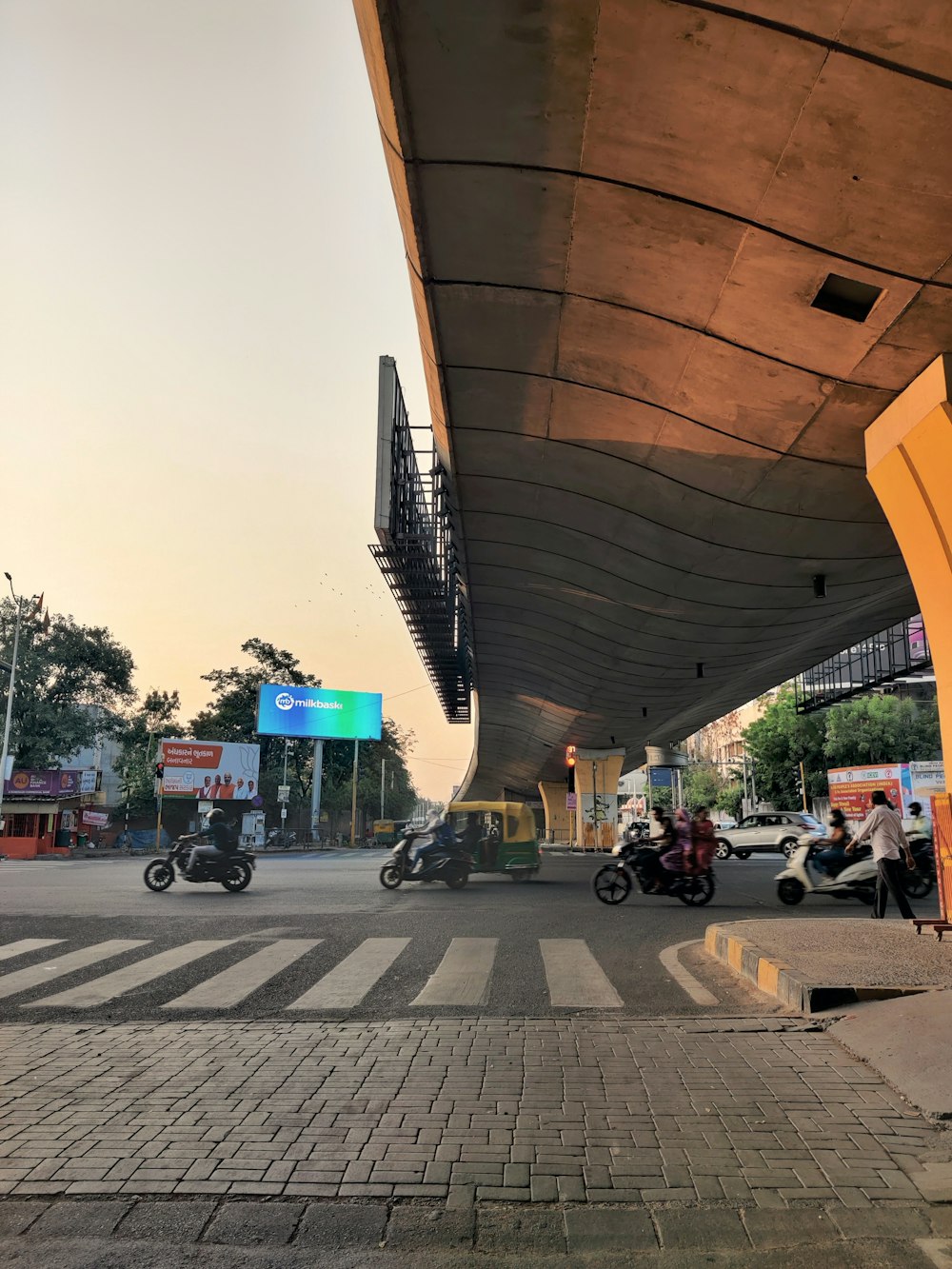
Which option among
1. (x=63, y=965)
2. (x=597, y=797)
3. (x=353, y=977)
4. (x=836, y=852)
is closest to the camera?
(x=353, y=977)

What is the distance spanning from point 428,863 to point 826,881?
7.28 meters

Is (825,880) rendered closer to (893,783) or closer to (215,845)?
(215,845)

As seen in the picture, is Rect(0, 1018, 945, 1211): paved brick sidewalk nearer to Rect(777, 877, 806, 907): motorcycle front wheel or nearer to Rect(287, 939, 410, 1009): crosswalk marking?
Rect(287, 939, 410, 1009): crosswalk marking

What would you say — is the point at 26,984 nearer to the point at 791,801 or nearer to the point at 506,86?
the point at 506,86

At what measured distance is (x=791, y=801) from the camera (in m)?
57.0

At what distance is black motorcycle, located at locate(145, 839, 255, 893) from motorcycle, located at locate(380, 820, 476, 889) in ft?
8.78

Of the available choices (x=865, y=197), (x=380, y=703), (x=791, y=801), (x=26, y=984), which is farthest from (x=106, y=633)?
(x=865, y=197)

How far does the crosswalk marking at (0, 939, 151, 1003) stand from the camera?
7535mm

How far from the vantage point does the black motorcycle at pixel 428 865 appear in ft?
56.5

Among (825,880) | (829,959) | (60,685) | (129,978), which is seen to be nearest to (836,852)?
(825,880)

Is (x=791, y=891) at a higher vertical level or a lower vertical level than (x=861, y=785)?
lower

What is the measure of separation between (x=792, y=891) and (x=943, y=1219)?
40.2 feet

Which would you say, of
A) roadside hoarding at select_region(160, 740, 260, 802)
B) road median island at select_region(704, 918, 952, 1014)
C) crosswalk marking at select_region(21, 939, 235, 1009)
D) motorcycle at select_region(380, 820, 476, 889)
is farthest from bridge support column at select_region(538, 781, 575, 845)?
crosswalk marking at select_region(21, 939, 235, 1009)

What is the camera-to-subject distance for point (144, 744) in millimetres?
67125
